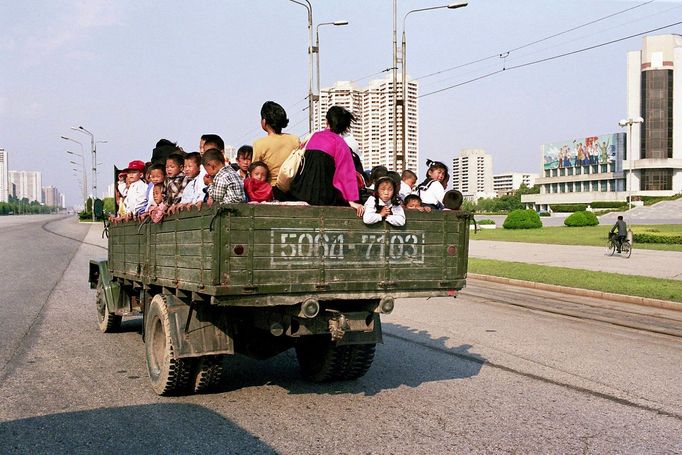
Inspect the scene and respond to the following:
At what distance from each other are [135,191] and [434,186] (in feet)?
12.1

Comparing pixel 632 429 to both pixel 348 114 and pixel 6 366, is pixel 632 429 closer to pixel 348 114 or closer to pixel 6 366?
pixel 348 114

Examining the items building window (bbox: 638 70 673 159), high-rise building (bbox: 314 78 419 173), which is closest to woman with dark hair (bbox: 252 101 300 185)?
high-rise building (bbox: 314 78 419 173)

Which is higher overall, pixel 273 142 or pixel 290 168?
pixel 273 142

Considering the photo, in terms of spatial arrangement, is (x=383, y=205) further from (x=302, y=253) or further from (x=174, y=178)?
(x=174, y=178)

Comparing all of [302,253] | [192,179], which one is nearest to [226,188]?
[302,253]

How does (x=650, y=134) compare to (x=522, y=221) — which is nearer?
(x=522, y=221)

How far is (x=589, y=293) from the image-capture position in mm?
13930

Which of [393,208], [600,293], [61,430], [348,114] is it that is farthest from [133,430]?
[600,293]

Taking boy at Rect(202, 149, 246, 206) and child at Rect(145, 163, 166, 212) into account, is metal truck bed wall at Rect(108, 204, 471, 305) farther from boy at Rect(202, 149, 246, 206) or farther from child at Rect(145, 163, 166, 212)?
child at Rect(145, 163, 166, 212)

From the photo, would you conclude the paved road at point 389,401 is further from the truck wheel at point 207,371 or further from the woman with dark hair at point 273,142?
the woman with dark hair at point 273,142

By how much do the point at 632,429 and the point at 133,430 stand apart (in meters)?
3.79

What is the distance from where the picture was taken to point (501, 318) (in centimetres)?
1066

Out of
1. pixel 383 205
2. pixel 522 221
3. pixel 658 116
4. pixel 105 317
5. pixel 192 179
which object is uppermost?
pixel 658 116

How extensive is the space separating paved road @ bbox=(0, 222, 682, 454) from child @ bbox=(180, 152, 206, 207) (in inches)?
73.2
